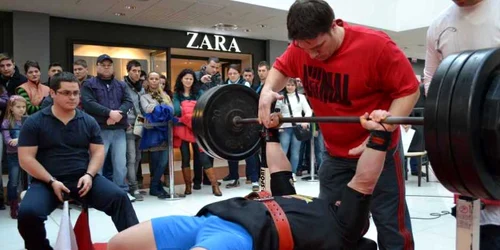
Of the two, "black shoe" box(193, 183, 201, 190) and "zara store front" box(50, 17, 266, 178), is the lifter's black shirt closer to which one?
"black shoe" box(193, 183, 201, 190)

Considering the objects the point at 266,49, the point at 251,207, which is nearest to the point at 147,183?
the point at 251,207

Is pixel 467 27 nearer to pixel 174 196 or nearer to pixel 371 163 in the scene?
pixel 371 163

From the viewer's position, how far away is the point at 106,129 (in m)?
4.01

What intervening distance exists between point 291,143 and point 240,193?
3.75 ft

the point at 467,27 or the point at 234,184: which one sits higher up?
the point at 467,27

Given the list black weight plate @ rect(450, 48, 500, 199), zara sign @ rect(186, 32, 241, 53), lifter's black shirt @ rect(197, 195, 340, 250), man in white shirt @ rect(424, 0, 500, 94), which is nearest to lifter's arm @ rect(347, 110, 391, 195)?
lifter's black shirt @ rect(197, 195, 340, 250)

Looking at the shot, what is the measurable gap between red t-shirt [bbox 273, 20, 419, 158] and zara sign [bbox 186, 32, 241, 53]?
731 centimetres

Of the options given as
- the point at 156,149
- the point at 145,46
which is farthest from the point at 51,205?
the point at 145,46

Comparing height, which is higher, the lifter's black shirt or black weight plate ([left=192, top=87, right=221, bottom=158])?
black weight plate ([left=192, top=87, right=221, bottom=158])

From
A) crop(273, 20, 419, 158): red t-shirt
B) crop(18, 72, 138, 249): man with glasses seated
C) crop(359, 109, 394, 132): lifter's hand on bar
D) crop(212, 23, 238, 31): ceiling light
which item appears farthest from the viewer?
crop(212, 23, 238, 31): ceiling light

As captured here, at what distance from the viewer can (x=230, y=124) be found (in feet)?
7.32

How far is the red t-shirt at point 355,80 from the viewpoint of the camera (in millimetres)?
1571

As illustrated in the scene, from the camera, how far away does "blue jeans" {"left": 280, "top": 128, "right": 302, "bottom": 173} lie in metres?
5.22

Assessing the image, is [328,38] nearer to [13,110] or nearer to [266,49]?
[13,110]
